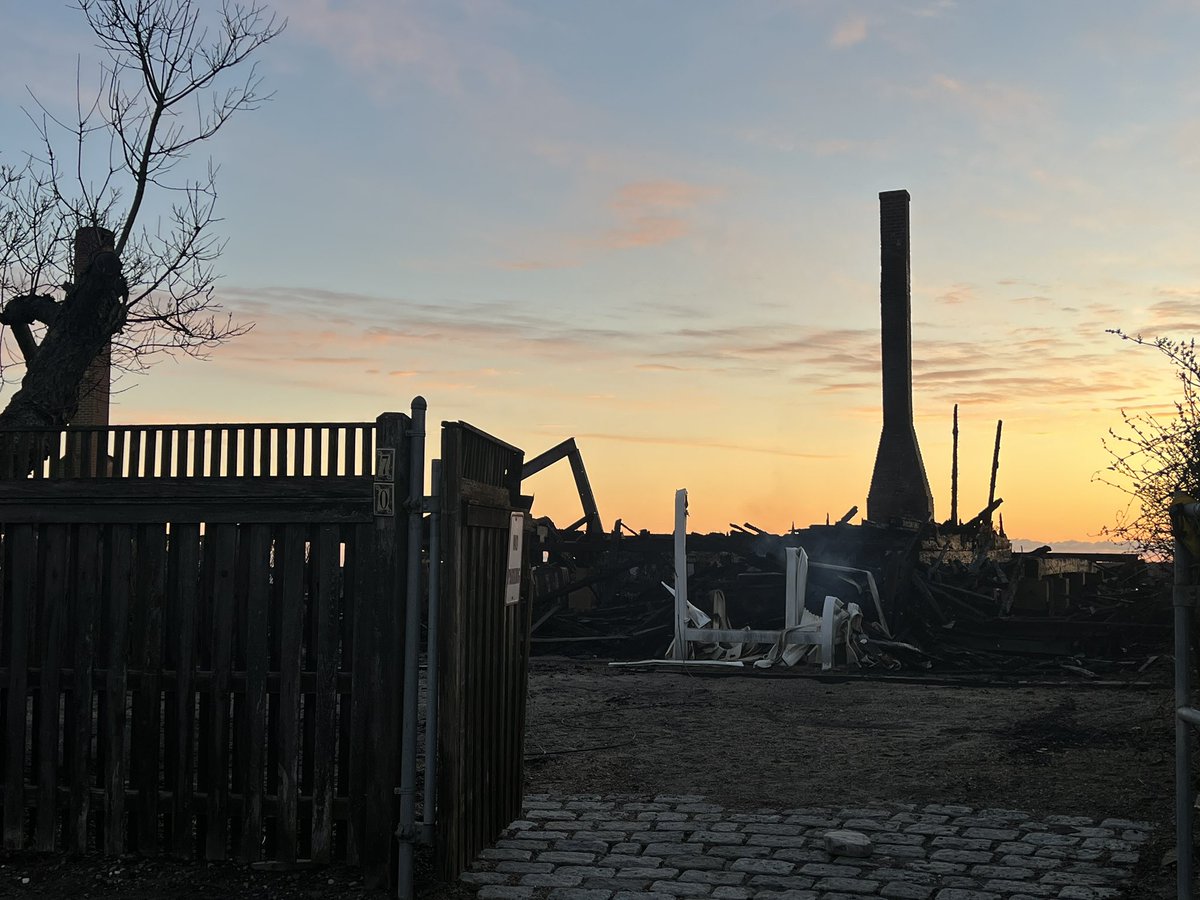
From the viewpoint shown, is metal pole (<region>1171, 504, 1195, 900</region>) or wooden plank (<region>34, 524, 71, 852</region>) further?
wooden plank (<region>34, 524, 71, 852</region>)

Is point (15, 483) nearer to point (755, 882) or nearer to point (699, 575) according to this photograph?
point (755, 882)

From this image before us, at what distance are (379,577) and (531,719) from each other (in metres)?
6.88

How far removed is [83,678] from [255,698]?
1152 millimetres

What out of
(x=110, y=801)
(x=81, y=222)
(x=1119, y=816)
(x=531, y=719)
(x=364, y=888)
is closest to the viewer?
(x=364, y=888)

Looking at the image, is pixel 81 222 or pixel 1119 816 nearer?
pixel 1119 816

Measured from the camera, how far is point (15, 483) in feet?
22.1

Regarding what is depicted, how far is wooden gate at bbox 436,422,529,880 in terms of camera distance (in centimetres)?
593

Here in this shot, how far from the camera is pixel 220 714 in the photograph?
248 inches

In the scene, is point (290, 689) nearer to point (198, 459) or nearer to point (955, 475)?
point (198, 459)

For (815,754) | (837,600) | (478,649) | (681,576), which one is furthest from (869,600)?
(478,649)

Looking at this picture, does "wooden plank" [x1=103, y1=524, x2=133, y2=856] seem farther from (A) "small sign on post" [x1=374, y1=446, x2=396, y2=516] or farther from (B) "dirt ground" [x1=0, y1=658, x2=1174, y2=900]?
(A) "small sign on post" [x1=374, y1=446, x2=396, y2=516]

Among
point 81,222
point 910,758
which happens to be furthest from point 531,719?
point 81,222

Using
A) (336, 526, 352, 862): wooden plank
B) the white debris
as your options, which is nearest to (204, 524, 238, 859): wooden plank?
(336, 526, 352, 862): wooden plank

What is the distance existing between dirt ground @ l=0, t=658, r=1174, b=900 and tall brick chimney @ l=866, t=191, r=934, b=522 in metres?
16.9
